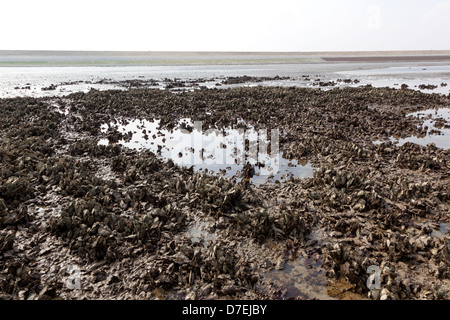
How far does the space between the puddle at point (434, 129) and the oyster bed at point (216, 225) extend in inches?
46.3

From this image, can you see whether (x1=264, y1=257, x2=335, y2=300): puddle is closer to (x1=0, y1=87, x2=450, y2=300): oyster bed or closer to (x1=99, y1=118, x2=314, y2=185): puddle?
(x1=0, y1=87, x2=450, y2=300): oyster bed

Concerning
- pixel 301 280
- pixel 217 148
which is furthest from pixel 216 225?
pixel 217 148

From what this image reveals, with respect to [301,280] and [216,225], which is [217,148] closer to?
[216,225]

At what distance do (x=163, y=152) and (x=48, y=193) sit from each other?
4.07 m

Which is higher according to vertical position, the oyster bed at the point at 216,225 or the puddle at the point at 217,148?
the puddle at the point at 217,148

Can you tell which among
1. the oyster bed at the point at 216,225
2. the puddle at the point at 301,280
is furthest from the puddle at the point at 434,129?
the puddle at the point at 301,280

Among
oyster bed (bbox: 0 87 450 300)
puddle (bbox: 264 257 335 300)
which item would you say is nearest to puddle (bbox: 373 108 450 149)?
oyster bed (bbox: 0 87 450 300)

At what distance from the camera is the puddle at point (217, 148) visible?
334 inches

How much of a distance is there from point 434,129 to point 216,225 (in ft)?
40.0

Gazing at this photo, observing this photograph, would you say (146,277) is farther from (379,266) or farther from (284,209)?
(379,266)

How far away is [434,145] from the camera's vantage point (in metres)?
9.89

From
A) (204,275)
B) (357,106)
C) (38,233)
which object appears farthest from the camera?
(357,106)

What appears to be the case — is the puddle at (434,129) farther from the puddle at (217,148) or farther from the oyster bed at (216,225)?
the puddle at (217,148)
